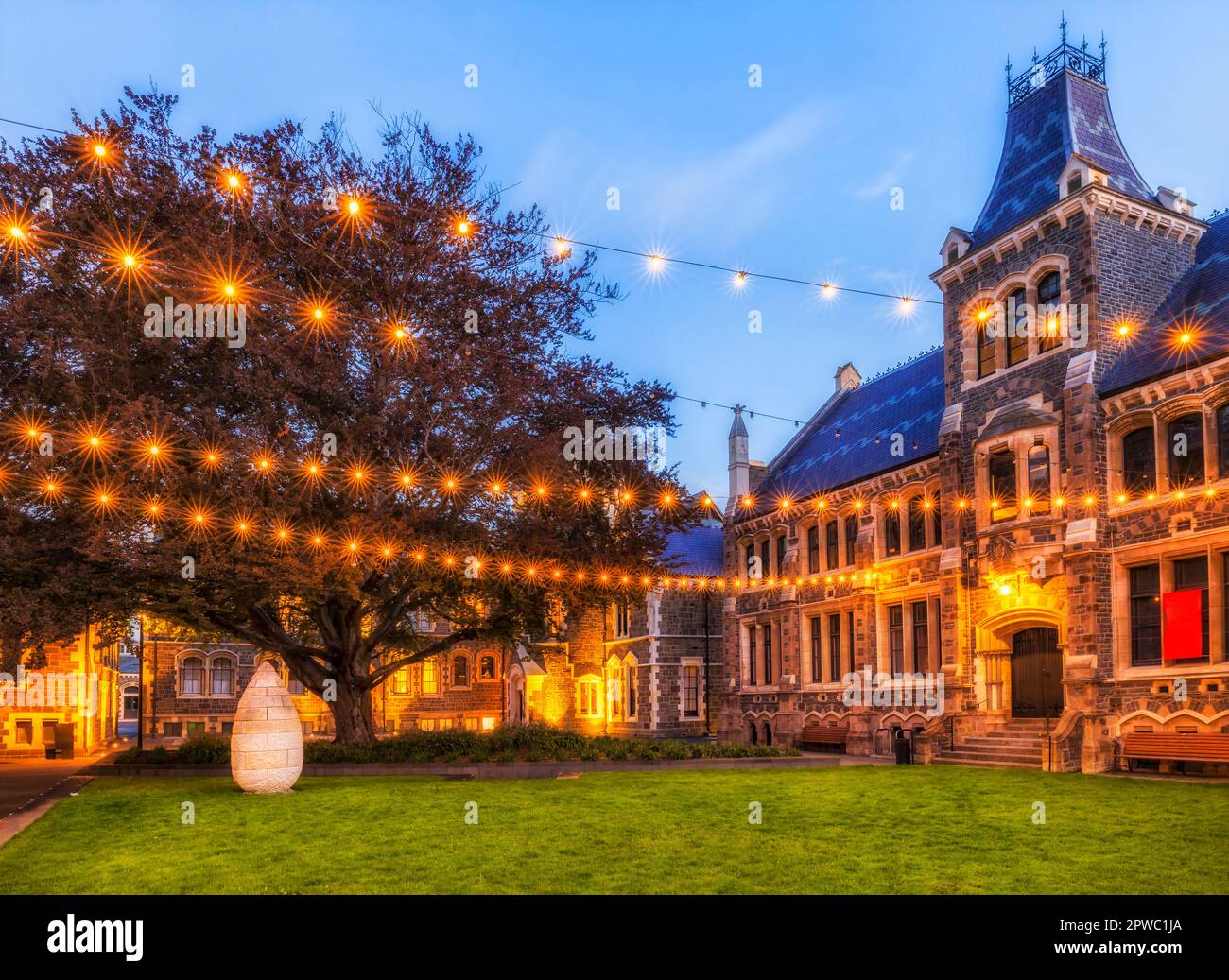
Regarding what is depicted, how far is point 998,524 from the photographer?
24.8 m

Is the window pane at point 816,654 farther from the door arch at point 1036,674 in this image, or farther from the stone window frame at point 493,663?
the stone window frame at point 493,663

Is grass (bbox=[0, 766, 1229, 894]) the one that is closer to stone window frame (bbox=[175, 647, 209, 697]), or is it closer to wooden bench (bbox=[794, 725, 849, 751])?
wooden bench (bbox=[794, 725, 849, 751])

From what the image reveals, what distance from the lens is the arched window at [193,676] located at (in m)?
50.6

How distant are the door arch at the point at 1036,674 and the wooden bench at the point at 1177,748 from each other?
2.76 meters

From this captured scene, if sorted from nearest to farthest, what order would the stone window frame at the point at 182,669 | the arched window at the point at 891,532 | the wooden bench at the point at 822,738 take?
1. the arched window at the point at 891,532
2. the wooden bench at the point at 822,738
3. the stone window frame at the point at 182,669

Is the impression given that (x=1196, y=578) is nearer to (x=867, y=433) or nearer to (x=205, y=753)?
(x=867, y=433)

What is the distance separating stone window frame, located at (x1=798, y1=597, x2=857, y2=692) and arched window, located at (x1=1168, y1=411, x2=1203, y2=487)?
449 inches

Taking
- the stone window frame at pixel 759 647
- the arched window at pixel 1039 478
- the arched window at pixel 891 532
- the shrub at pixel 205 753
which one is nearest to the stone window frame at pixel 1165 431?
the arched window at pixel 1039 478

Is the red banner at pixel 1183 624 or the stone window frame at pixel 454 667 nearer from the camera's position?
the red banner at pixel 1183 624

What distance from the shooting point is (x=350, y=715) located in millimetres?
25141

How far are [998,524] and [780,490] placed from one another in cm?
1278

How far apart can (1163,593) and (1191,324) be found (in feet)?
19.6
